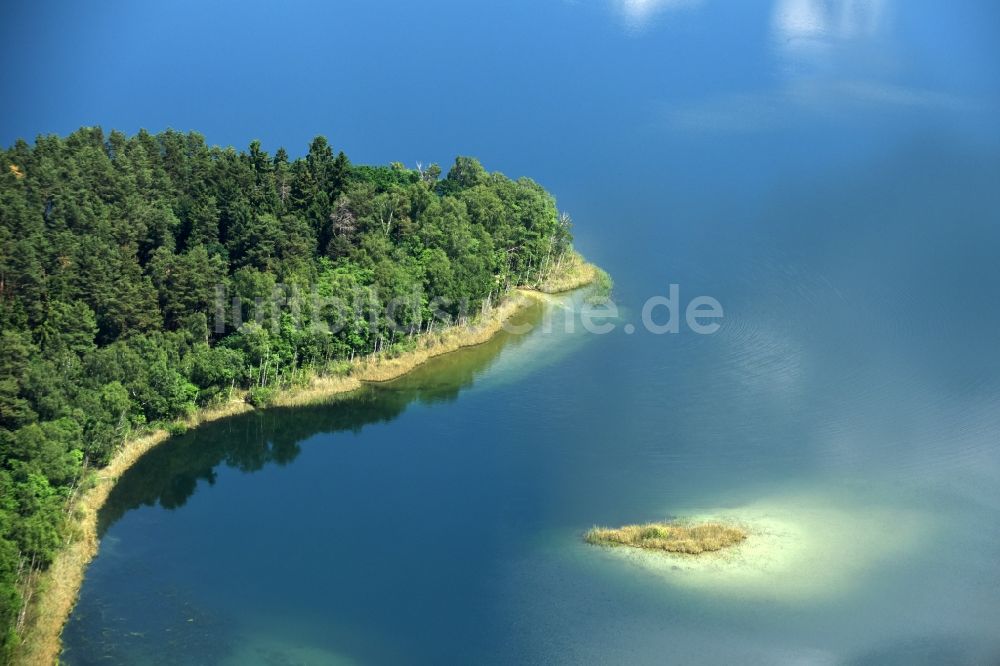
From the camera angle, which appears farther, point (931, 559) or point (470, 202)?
point (470, 202)

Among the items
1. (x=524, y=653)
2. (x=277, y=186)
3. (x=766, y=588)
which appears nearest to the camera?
(x=524, y=653)

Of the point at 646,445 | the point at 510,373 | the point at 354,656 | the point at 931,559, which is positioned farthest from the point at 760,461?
the point at 354,656

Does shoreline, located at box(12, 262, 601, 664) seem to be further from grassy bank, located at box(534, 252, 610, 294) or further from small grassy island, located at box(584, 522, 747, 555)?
small grassy island, located at box(584, 522, 747, 555)

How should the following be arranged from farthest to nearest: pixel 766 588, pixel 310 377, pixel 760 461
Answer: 1. pixel 310 377
2. pixel 760 461
3. pixel 766 588

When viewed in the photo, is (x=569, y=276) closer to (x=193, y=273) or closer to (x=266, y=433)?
(x=193, y=273)

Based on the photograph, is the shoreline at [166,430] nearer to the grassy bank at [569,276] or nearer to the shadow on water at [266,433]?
the grassy bank at [569,276]

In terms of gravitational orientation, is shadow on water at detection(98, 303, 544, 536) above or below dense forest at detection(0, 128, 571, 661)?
below

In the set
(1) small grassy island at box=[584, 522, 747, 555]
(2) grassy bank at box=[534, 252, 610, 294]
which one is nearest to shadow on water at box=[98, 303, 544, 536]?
(2) grassy bank at box=[534, 252, 610, 294]

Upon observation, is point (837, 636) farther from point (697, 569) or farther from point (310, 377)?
point (310, 377)
